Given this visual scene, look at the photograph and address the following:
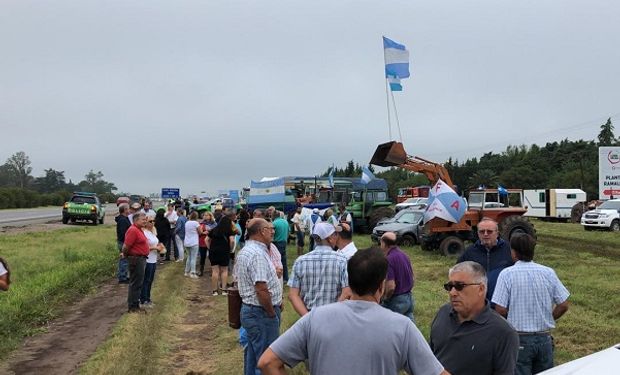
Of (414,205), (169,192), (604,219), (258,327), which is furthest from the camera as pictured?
(169,192)

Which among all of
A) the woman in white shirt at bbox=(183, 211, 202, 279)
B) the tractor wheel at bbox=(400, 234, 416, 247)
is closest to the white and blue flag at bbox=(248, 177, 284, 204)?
the tractor wheel at bbox=(400, 234, 416, 247)

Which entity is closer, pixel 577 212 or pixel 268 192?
pixel 268 192

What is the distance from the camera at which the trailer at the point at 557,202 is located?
39031 millimetres

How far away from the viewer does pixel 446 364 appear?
9.87 feet

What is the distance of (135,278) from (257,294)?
4.46 meters

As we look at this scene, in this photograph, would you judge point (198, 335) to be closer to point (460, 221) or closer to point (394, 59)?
point (460, 221)

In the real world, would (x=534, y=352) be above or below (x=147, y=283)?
above

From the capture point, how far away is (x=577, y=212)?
36531mm

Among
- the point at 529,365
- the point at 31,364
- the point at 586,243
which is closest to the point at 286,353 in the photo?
the point at 529,365

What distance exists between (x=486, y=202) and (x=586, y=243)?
459 cm

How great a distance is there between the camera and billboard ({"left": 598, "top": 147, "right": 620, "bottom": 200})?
32831 mm

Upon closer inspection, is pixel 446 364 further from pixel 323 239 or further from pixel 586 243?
pixel 586 243

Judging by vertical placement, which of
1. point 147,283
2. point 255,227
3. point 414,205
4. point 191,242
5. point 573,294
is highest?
point 255,227

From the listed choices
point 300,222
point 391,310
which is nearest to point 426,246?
point 300,222
